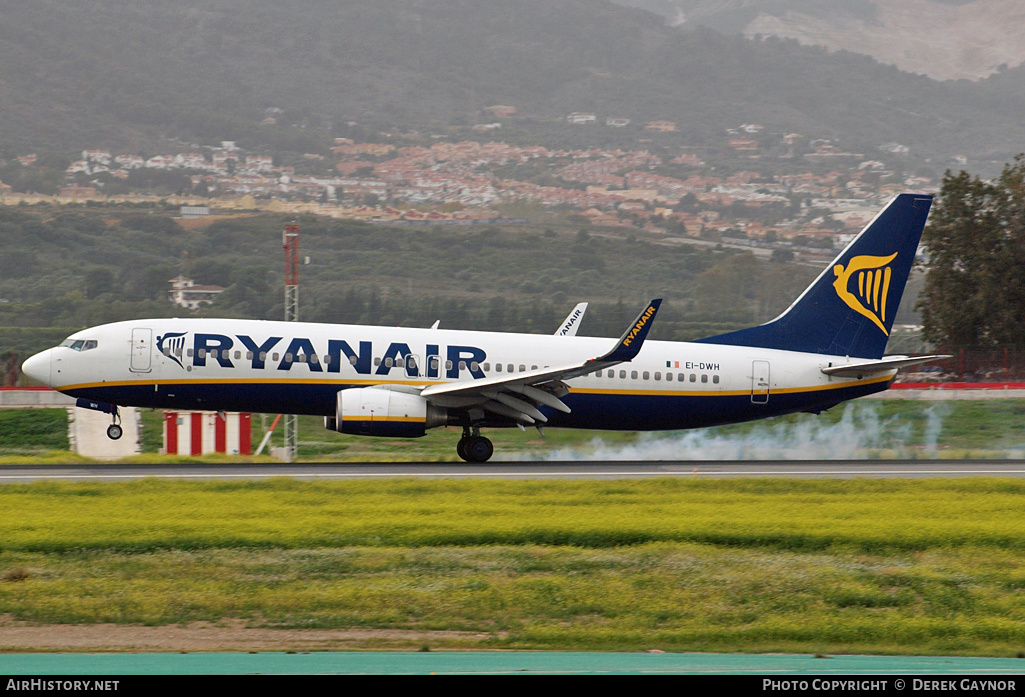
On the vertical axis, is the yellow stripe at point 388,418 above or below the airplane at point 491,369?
below

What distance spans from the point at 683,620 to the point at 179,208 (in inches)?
6206

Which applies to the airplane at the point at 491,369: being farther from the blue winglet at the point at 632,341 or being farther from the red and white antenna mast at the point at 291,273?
the red and white antenna mast at the point at 291,273

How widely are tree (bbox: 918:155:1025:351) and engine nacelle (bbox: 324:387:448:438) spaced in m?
36.2

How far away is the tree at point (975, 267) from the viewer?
54.9m

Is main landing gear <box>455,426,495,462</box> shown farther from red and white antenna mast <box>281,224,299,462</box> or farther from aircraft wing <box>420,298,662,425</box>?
red and white antenna mast <box>281,224,299,462</box>

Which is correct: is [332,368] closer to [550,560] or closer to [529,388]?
[529,388]

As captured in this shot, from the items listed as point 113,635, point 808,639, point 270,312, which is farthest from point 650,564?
point 270,312

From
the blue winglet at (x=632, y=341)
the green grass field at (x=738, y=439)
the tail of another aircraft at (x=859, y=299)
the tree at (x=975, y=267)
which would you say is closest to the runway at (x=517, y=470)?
the blue winglet at (x=632, y=341)

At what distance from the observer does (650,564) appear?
1689 cm

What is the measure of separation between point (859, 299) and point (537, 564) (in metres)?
18.5

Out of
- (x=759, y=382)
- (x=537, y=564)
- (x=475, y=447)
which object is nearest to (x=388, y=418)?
(x=475, y=447)

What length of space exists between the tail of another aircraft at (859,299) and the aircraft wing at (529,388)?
5.71 m

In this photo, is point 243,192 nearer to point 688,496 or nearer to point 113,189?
point 113,189

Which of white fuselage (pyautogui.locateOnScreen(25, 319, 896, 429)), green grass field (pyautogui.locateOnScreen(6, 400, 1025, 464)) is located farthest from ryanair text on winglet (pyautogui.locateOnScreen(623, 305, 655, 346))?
green grass field (pyautogui.locateOnScreen(6, 400, 1025, 464))
